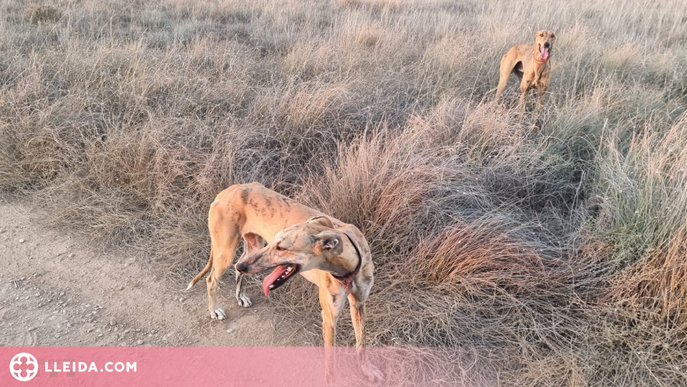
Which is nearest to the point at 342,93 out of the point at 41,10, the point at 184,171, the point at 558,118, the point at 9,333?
the point at 184,171

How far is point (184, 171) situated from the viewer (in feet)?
13.5

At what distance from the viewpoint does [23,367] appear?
8.78ft

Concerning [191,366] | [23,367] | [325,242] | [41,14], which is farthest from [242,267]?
[41,14]

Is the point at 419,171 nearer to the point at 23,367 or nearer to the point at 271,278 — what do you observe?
the point at 271,278

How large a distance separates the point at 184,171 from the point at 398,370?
8.06 ft

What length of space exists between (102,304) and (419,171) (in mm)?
2340

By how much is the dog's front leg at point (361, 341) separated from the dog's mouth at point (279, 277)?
54 centimetres

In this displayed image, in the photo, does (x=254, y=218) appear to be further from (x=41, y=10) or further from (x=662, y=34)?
(x=662, y=34)

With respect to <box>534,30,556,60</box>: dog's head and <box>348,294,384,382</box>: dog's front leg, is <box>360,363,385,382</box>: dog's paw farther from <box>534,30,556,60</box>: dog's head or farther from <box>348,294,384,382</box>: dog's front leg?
<box>534,30,556,60</box>: dog's head

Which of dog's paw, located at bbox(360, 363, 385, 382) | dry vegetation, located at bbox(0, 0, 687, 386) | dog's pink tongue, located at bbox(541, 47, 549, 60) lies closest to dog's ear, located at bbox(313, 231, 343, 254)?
dog's paw, located at bbox(360, 363, 385, 382)

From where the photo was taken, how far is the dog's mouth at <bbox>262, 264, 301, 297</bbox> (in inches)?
80.4

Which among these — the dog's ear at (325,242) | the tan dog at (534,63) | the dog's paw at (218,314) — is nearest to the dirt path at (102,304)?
the dog's paw at (218,314)

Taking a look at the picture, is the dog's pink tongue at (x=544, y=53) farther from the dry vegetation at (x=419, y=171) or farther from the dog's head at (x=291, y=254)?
the dog's head at (x=291, y=254)

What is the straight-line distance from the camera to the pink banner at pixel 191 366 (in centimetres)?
267
